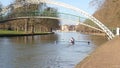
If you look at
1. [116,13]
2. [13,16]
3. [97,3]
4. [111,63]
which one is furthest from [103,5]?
[111,63]

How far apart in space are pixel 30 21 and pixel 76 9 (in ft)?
147

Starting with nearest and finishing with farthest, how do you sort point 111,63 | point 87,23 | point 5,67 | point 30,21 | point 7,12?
1. point 111,63
2. point 5,67
3. point 87,23
4. point 7,12
5. point 30,21

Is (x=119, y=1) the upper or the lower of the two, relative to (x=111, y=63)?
upper

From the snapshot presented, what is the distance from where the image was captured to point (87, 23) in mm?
83000

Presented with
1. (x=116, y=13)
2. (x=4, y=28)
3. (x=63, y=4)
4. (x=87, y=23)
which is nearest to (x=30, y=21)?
(x=4, y=28)

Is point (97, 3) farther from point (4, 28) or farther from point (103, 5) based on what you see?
point (4, 28)

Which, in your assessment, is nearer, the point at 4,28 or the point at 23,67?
the point at 23,67

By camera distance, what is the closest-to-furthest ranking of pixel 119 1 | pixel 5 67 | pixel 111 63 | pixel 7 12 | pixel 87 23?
pixel 111 63 → pixel 5 67 → pixel 119 1 → pixel 87 23 → pixel 7 12

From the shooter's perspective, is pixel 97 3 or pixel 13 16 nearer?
pixel 97 3

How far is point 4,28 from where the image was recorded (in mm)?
127688

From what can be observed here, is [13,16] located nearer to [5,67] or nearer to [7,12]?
[7,12]

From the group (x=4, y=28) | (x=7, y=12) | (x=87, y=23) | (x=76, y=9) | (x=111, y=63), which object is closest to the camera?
(x=111, y=63)

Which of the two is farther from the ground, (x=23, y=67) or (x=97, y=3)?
(x=97, y=3)

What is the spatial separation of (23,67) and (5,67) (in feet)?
4.05
